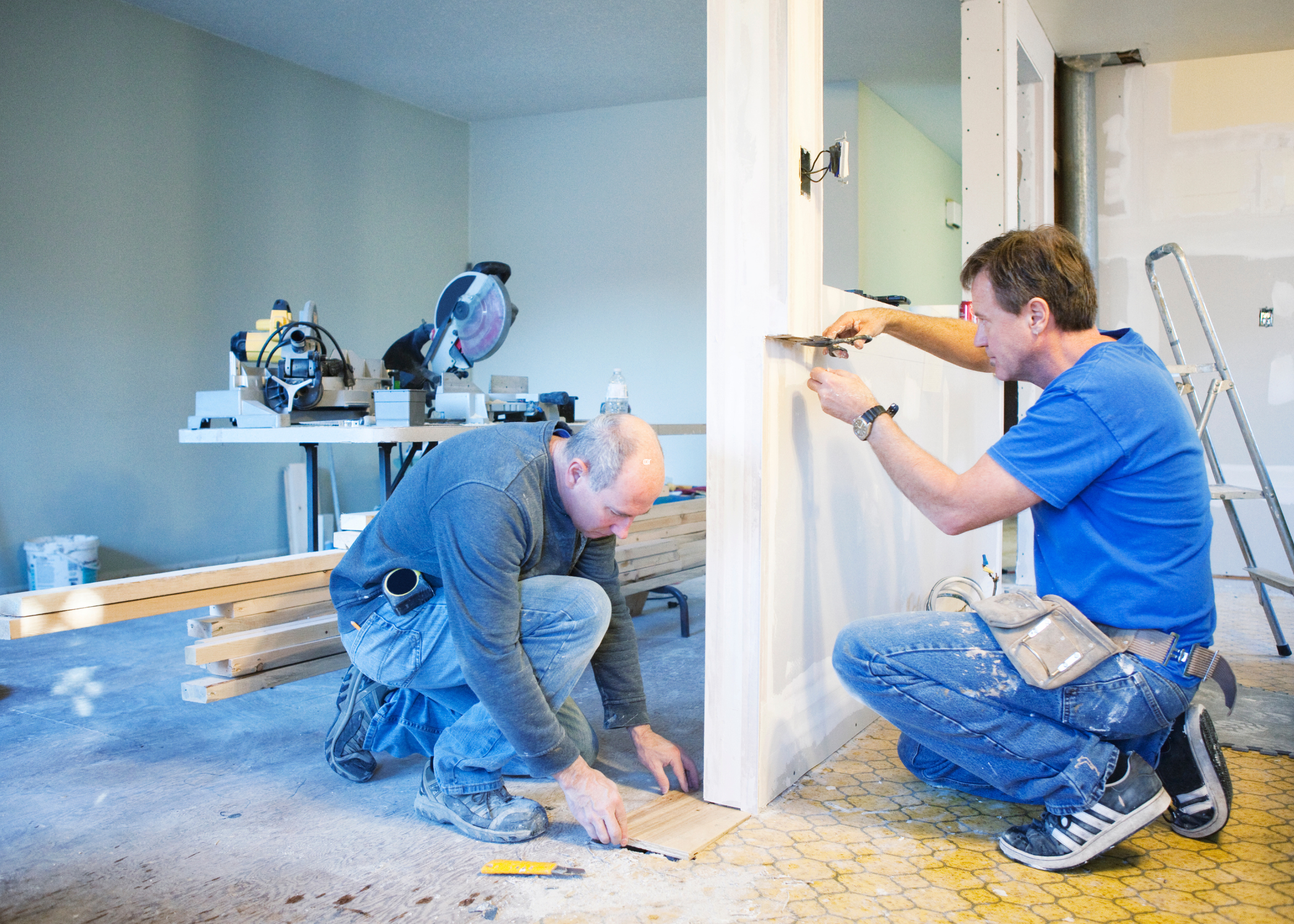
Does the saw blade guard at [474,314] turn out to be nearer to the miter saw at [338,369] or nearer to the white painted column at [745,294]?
the miter saw at [338,369]

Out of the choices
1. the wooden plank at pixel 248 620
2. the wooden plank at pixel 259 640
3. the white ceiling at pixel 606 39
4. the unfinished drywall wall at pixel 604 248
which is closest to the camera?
the wooden plank at pixel 259 640

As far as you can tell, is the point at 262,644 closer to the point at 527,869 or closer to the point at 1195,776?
the point at 527,869

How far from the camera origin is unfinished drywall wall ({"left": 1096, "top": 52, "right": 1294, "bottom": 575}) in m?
4.50

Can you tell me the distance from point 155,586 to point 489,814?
0.96 meters

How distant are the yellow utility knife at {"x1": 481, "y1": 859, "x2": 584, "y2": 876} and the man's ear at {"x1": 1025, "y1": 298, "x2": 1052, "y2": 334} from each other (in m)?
1.25

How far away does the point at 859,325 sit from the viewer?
79.7 inches

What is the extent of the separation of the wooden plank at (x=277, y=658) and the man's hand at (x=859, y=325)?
132 cm

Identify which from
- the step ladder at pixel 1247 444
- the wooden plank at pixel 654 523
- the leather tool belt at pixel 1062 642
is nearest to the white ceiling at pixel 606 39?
the step ladder at pixel 1247 444

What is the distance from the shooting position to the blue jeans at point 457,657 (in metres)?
1.66

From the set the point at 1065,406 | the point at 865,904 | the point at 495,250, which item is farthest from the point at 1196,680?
the point at 495,250

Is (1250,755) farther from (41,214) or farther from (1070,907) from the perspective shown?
(41,214)

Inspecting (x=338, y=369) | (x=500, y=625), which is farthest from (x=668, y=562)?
(x=500, y=625)

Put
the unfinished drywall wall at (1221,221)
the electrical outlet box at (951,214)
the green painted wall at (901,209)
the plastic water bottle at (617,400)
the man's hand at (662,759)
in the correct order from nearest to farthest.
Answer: the man's hand at (662,759)
the plastic water bottle at (617,400)
the unfinished drywall wall at (1221,221)
the green painted wall at (901,209)
the electrical outlet box at (951,214)

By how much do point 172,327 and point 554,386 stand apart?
2.86 m
